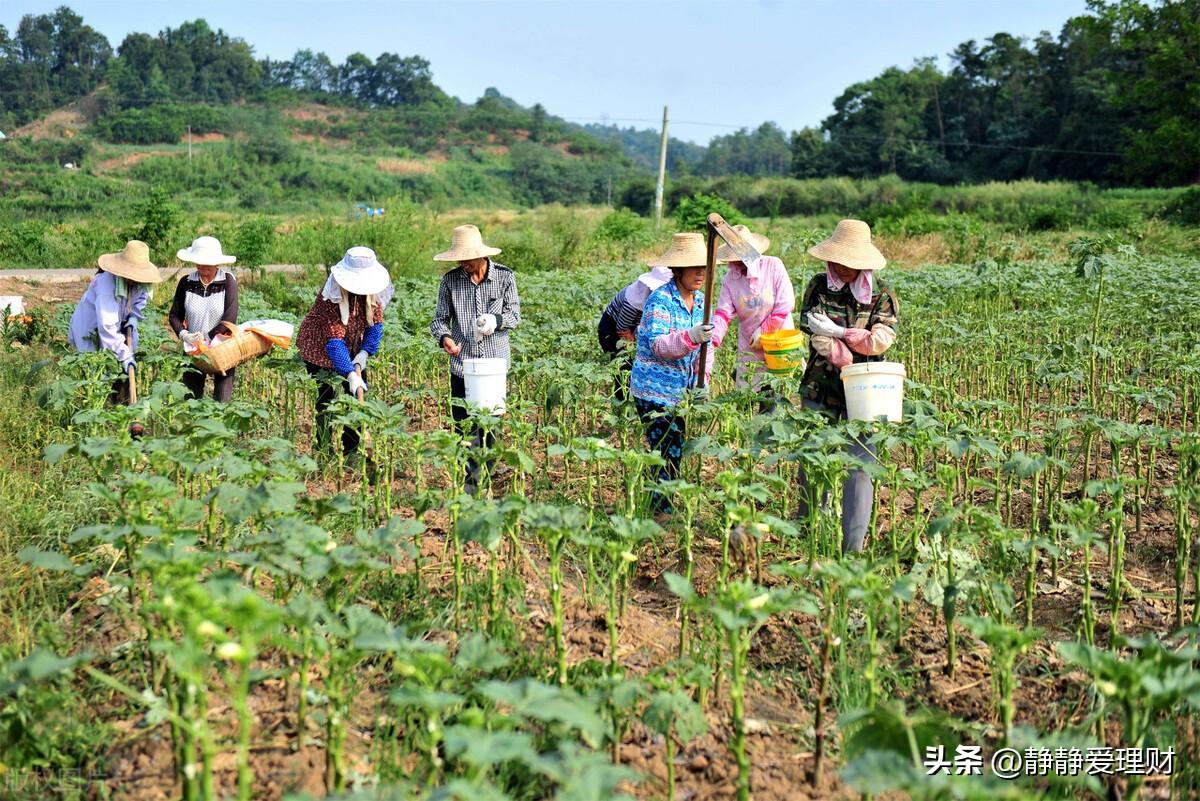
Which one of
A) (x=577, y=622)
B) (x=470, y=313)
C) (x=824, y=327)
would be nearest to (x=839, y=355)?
(x=824, y=327)

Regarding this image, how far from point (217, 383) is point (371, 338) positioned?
1.08 m

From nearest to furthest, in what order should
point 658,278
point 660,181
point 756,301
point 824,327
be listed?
point 824,327 → point 756,301 → point 658,278 → point 660,181

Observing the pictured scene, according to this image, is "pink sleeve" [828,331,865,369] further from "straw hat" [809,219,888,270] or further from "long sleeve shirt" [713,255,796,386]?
"long sleeve shirt" [713,255,796,386]

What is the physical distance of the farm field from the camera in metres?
2.26

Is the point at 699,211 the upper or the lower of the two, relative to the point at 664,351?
upper

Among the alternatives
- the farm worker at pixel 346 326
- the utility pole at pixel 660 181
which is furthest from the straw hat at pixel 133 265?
the utility pole at pixel 660 181

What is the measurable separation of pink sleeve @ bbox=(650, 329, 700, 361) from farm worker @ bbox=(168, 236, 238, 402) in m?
2.68

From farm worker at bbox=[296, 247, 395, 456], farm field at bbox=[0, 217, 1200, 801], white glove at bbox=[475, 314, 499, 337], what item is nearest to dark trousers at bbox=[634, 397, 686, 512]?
farm field at bbox=[0, 217, 1200, 801]

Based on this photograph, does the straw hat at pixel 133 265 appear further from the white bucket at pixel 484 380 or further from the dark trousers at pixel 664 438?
the dark trousers at pixel 664 438

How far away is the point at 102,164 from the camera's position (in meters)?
41.9

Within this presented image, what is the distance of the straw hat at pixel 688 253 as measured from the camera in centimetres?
463

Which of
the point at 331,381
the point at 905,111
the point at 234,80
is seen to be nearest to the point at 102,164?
the point at 234,80

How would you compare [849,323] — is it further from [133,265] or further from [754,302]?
[133,265]

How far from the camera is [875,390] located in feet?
13.1
